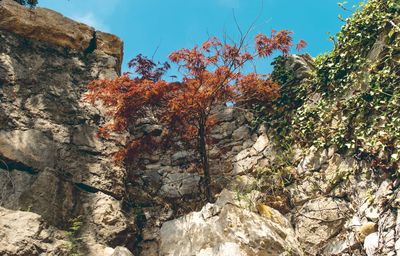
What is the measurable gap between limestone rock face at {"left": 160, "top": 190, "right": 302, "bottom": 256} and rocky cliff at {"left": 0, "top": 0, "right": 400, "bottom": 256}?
2cm

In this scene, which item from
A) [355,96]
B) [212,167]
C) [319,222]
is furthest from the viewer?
[212,167]

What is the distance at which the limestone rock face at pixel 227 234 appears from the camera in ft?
23.1

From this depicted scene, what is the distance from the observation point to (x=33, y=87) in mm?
10977

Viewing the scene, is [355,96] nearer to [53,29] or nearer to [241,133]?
[241,133]

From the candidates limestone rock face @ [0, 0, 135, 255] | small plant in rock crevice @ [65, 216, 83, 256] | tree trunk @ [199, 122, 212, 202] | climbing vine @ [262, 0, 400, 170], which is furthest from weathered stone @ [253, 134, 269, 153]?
small plant in rock crevice @ [65, 216, 83, 256]

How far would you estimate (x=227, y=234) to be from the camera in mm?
7258

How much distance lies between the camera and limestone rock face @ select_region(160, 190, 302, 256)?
23.1 ft

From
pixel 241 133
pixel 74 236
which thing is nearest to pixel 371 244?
pixel 241 133

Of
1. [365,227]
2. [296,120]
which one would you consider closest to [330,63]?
[296,120]

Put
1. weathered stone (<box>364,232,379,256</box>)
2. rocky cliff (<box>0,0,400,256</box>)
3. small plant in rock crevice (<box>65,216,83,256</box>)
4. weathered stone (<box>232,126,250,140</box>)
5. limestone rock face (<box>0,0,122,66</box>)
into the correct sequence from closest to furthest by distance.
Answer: weathered stone (<box>364,232,379,256</box>) < rocky cliff (<box>0,0,400,256</box>) < small plant in rock crevice (<box>65,216,83,256</box>) < weathered stone (<box>232,126,250,140</box>) < limestone rock face (<box>0,0,122,66</box>)

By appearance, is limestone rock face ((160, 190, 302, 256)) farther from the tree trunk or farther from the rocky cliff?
the tree trunk

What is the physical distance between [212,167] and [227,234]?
142 inches

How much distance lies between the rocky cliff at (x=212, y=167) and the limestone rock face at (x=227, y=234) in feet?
0.08

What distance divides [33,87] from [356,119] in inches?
328
